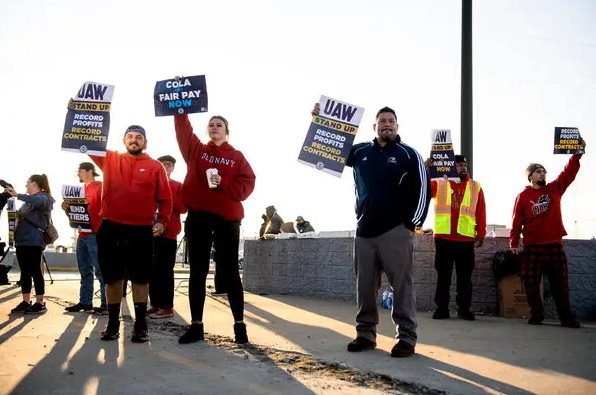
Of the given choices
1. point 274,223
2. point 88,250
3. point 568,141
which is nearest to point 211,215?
point 88,250

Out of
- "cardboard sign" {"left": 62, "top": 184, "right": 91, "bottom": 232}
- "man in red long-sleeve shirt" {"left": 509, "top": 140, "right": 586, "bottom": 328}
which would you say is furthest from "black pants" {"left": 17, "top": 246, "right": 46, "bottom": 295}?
"man in red long-sleeve shirt" {"left": 509, "top": 140, "right": 586, "bottom": 328}

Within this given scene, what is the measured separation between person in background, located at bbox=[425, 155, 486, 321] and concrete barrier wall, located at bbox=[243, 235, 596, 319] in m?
0.61

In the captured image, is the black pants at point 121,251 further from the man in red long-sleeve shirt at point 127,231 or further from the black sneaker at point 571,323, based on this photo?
the black sneaker at point 571,323

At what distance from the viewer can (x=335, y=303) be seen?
816 cm

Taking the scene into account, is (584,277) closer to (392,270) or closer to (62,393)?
(392,270)

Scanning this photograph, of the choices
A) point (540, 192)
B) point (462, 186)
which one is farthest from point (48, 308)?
point (540, 192)

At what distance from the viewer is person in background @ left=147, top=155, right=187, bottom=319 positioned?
639 centimetres

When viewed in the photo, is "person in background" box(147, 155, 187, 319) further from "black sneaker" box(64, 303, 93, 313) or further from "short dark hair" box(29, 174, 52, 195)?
"short dark hair" box(29, 174, 52, 195)

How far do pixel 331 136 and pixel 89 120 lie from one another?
2423 mm

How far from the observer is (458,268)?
6602 mm

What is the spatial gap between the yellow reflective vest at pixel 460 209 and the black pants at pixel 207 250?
320 cm

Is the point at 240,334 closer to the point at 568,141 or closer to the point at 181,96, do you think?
the point at 181,96

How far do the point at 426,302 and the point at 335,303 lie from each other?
60.4 inches

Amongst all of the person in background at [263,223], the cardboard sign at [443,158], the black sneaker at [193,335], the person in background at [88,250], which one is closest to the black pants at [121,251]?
the black sneaker at [193,335]
